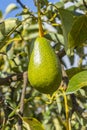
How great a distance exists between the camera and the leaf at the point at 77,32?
1161mm

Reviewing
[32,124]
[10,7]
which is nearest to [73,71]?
[32,124]

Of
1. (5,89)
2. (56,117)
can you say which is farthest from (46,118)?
(5,89)

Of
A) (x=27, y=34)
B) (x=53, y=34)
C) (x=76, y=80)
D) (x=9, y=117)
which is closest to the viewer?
(x=76, y=80)

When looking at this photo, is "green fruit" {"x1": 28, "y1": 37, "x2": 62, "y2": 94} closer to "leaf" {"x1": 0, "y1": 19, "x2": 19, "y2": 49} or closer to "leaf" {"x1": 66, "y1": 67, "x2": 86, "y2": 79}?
"leaf" {"x1": 0, "y1": 19, "x2": 19, "y2": 49}

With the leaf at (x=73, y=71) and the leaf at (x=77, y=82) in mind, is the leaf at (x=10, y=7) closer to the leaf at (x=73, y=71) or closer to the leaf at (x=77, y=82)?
the leaf at (x=73, y=71)

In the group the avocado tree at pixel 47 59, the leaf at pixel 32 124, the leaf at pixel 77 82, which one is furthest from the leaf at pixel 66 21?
the leaf at pixel 32 124

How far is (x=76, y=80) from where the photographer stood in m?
1.03

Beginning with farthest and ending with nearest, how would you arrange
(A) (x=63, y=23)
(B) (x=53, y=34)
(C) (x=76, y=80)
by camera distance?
(B) (x=53, y=34) < (A) (x=63, y=23) < (C) (x=76, y=80)

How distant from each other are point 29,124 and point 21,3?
527mm

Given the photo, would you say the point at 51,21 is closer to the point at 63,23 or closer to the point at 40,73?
the point at 63,23

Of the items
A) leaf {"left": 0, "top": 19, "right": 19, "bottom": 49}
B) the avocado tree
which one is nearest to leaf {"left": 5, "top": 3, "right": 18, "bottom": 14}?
the avocado tree

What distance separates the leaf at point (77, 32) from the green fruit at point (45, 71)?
0.10 m

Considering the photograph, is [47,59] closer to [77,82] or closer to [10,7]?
[77,82]

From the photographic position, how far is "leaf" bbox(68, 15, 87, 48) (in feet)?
3.81
